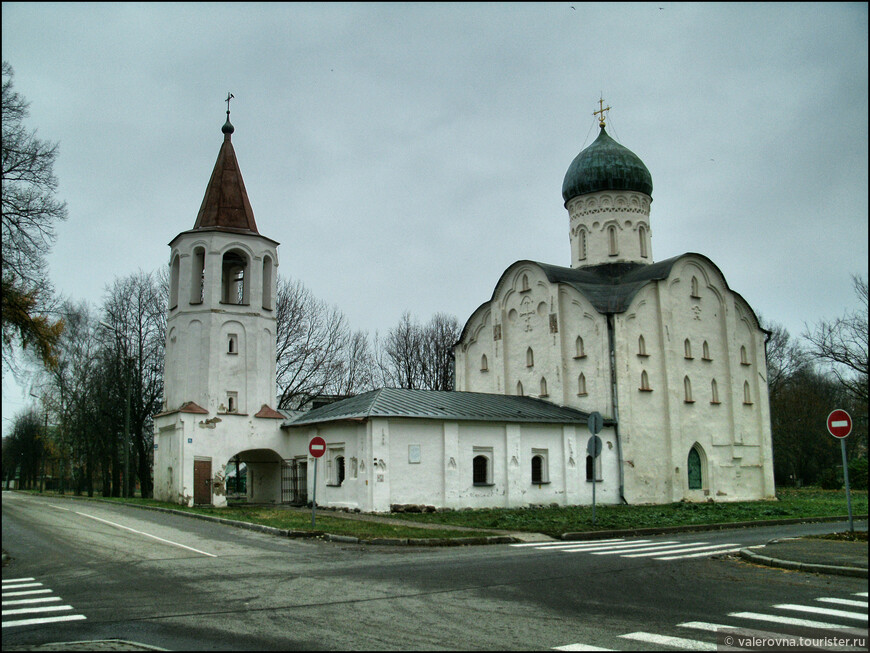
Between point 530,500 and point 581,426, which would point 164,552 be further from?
point 581,426

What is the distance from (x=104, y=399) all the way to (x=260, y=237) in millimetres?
15686

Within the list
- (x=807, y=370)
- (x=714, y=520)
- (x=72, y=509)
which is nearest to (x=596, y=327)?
(x=714, y=520)

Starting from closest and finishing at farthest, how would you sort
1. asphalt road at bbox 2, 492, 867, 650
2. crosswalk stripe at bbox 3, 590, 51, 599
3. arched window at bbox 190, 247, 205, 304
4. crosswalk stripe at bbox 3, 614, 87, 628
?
asphalt road at bbox 2, 492, 867, 650
crosswalk stripe at bbox 3, 614, 87, 628
crosswalk stripe at bbox 3, 590, 51, 599
arched window at bbox 190, 247, 205, 304

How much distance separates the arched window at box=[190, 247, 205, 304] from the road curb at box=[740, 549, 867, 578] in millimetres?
23528

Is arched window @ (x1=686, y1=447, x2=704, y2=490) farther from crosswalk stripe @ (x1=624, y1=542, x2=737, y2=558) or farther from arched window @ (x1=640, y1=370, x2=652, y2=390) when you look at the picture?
crosswalk stripe @ (x1=624, y1=542, x2=737, y2=558)

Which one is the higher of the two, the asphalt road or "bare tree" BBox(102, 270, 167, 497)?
"bare tree" BBox(102, 270, 167, 497)

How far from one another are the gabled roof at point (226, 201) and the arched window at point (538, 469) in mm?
15156

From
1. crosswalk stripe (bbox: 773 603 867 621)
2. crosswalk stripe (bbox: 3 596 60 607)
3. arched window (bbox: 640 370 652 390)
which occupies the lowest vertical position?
crosswalk stripe (bbox: 773 603 867 621)

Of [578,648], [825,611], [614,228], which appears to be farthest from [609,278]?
[578,648]

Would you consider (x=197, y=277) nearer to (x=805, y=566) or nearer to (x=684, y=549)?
(x=684, y=549)

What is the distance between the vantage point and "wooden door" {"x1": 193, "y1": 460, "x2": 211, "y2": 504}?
28.1 meters

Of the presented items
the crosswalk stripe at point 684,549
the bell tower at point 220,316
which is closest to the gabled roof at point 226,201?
the bell tower at point 220,316

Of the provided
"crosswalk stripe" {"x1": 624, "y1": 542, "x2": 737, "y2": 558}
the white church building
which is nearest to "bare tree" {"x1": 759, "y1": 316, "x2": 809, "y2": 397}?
the white church building

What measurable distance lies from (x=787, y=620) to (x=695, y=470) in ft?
88.8
